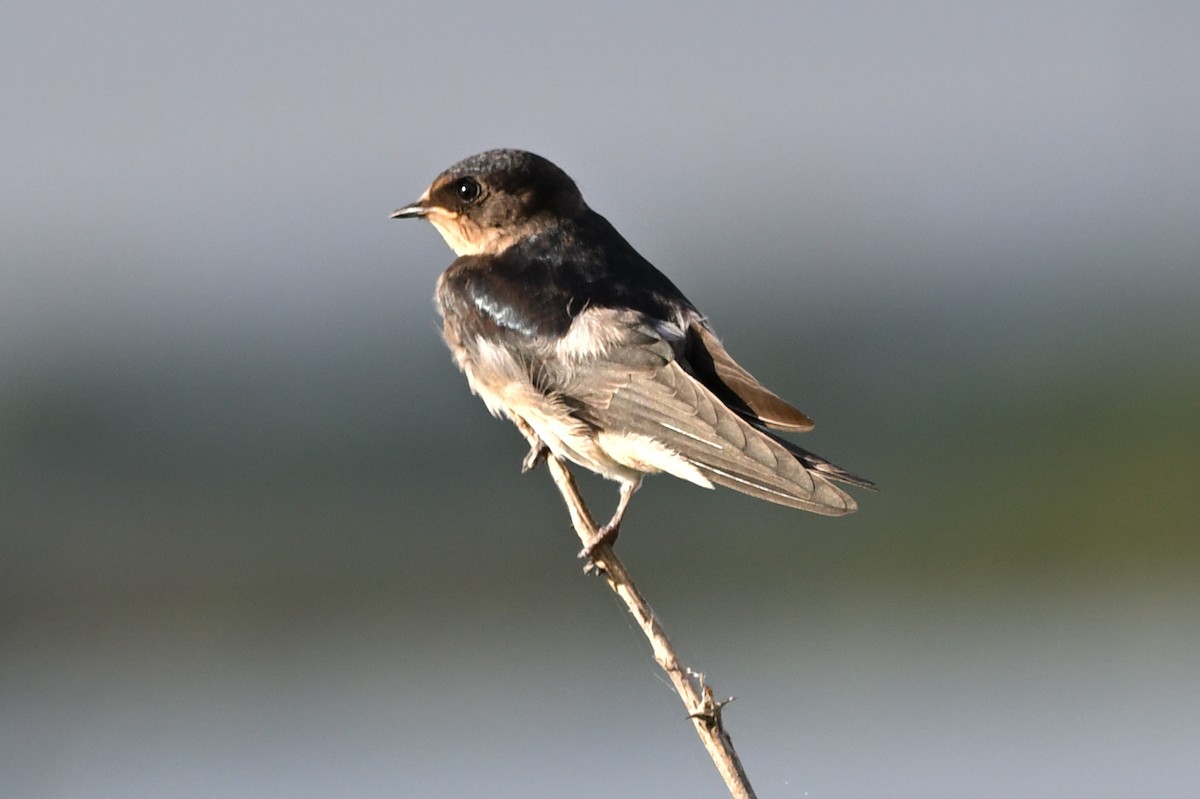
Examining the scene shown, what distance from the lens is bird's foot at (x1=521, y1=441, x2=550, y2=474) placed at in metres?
3.76

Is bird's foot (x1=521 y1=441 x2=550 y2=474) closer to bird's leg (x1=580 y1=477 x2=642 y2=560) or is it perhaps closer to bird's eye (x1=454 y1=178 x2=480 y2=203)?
bird's leg (x1=580 y1=477 x2=642 y2=560)

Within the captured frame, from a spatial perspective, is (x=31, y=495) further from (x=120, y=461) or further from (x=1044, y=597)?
(x=1044, y=597)

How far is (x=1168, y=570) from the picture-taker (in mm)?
12188

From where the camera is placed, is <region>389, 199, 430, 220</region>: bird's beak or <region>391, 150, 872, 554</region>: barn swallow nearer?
<region>391, 150, 872, 554</region>: barn swallow

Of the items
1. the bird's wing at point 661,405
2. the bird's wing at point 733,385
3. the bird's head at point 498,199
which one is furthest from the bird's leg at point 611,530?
the bird's head at point 498,199

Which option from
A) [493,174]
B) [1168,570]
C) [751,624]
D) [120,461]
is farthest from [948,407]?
[493,174]

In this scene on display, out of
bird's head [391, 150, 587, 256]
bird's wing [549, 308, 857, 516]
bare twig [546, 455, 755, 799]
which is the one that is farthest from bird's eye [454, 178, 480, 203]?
bare twig [546, 455, 755, 799]

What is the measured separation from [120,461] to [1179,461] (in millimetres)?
7662

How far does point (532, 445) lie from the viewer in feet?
12.5

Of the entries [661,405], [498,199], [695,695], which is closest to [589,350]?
[661,405]

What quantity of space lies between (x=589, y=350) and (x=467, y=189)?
656 mm

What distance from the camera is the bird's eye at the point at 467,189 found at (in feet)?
13.3

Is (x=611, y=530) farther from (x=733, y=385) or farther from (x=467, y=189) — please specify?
(x=467, y=189)

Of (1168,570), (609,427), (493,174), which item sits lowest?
(609,427)
